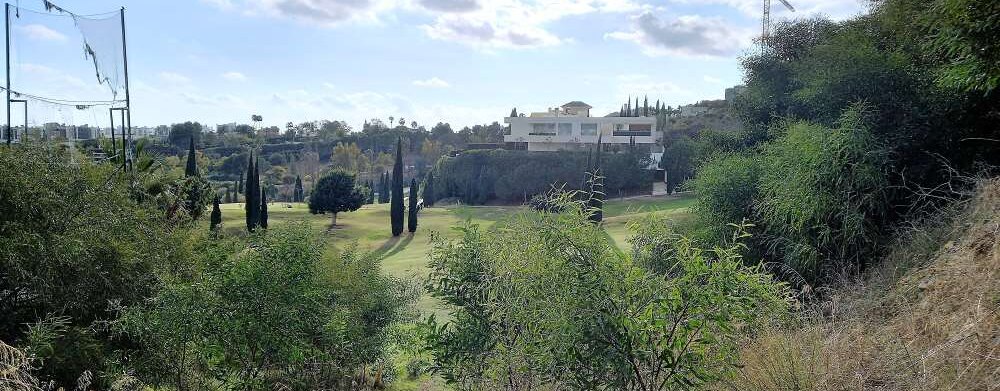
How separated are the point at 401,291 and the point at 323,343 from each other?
3.40 metres

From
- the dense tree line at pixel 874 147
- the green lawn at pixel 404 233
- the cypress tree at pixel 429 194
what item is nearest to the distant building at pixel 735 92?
the green lawn at pixel 404 233

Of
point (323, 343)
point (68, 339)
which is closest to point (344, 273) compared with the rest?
point (323, 343)

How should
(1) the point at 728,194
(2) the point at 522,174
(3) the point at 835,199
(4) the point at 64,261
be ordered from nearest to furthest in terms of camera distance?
(4) the point at 64,261, (3) the point at 835,199, (1) the point at 728,194, (2) the point at 522,174

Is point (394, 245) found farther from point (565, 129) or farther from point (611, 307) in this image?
point (565, 129)

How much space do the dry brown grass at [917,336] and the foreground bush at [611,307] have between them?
0.59m

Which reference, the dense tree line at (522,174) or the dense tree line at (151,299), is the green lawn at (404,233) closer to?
the dense tree line at (522,174)

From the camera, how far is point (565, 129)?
60469mm

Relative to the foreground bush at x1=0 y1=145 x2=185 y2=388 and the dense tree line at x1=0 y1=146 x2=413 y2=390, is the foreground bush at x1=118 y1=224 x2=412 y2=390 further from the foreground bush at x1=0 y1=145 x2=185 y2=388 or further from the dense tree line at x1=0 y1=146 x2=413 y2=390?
the foreground bush at x1=0 y1=145 x2=185 y2=388

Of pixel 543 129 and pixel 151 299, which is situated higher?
pixel 543 129

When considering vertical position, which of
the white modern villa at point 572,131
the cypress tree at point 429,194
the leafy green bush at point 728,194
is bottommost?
the cypress tree at point 429,194

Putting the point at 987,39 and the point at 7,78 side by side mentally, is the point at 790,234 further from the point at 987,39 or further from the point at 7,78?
the point at 7,78

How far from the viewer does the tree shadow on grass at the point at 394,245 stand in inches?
1185

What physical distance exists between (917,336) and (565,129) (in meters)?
53.9

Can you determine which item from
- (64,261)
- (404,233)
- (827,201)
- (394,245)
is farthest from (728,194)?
(404,233)
